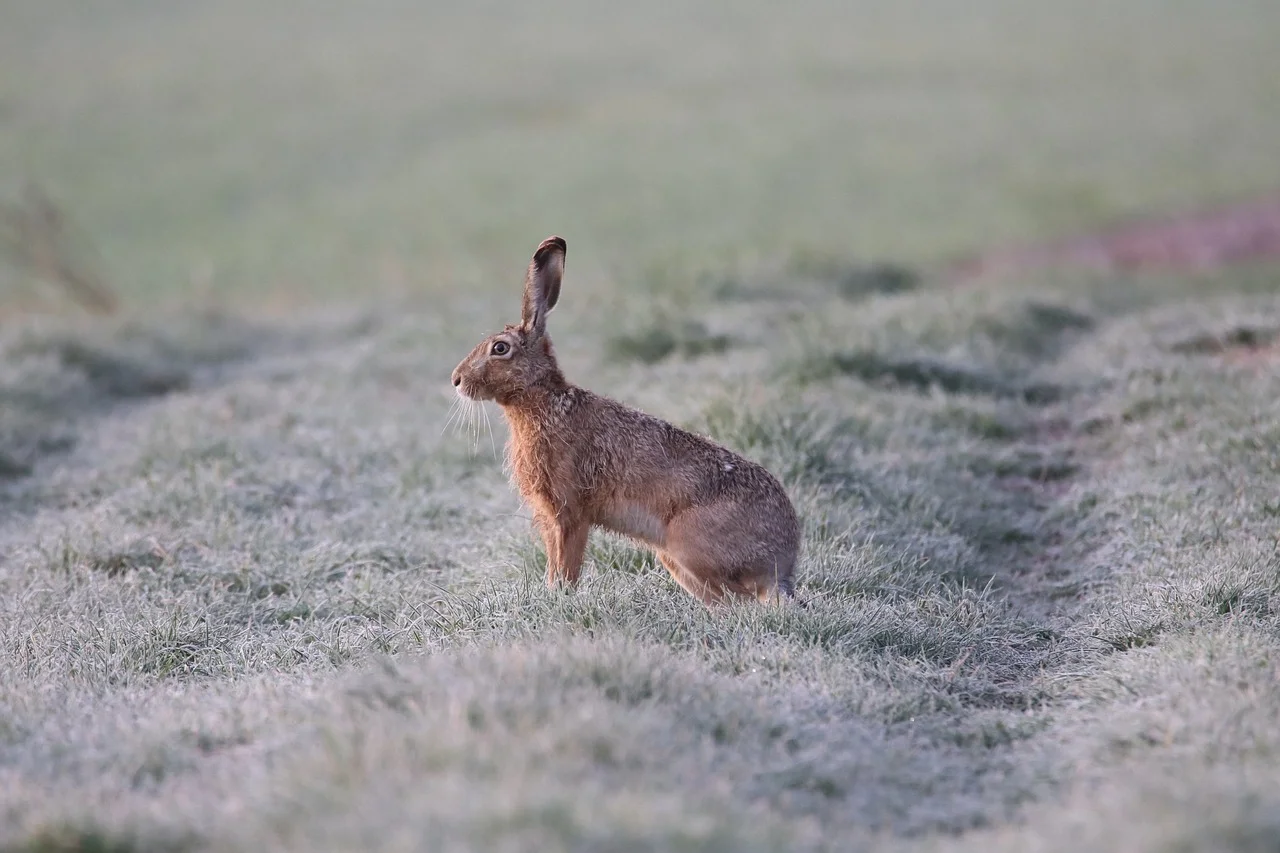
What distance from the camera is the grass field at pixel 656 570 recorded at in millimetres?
3492

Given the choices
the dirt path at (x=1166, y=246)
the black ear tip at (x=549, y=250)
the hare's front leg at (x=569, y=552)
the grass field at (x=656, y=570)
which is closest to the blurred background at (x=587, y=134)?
the grass field at (x=656, y=570)

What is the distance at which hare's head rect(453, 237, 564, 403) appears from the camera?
5.75 metres

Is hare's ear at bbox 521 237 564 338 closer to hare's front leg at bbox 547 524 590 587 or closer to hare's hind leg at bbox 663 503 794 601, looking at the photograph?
hare's front leg at bbox 547 524 590 587

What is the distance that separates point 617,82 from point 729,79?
2.93 meters

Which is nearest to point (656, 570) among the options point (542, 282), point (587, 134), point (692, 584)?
point (692, 584)

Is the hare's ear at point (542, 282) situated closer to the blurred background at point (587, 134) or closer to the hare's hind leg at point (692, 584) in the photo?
the hare's hind leg at point (692, 584)

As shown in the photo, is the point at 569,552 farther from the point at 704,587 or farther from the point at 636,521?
the point at 704,587

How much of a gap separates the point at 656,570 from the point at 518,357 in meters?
1.28

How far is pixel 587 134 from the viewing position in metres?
30.0

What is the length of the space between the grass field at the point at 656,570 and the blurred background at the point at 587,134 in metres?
0.57

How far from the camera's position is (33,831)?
3311mm

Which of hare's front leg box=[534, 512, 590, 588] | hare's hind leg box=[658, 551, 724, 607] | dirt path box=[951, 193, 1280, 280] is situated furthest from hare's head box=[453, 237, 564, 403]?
dirt path box=[951, 193, 1280, 280]

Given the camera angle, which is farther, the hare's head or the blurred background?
the blurred background

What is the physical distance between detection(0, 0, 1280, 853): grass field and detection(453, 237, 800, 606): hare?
218mm
